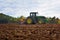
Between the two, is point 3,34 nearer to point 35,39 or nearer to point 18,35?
point 18,35

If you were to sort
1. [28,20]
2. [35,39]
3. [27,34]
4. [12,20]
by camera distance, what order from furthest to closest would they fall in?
[28,20], [12,20], [27,34], [35,39]

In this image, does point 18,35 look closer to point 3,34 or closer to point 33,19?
point 3,34

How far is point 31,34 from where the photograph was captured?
323 centimetres

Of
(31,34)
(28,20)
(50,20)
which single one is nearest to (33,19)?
(28,20)

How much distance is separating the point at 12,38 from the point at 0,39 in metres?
0.23

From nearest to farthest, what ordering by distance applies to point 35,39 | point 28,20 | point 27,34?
point 35,39 → point 27,34 → point 28,20

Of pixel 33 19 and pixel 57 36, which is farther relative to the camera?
pixel 33 19

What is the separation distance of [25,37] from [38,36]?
0.77 ft

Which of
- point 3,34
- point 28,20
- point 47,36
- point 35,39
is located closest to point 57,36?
point 47,36

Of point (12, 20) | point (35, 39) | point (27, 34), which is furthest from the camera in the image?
point (12, 20)

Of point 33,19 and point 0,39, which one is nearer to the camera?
point 0,39

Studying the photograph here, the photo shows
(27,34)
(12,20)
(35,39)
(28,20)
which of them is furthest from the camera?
(28,20)

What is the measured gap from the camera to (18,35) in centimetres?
Result: 316

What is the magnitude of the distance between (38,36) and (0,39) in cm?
67
